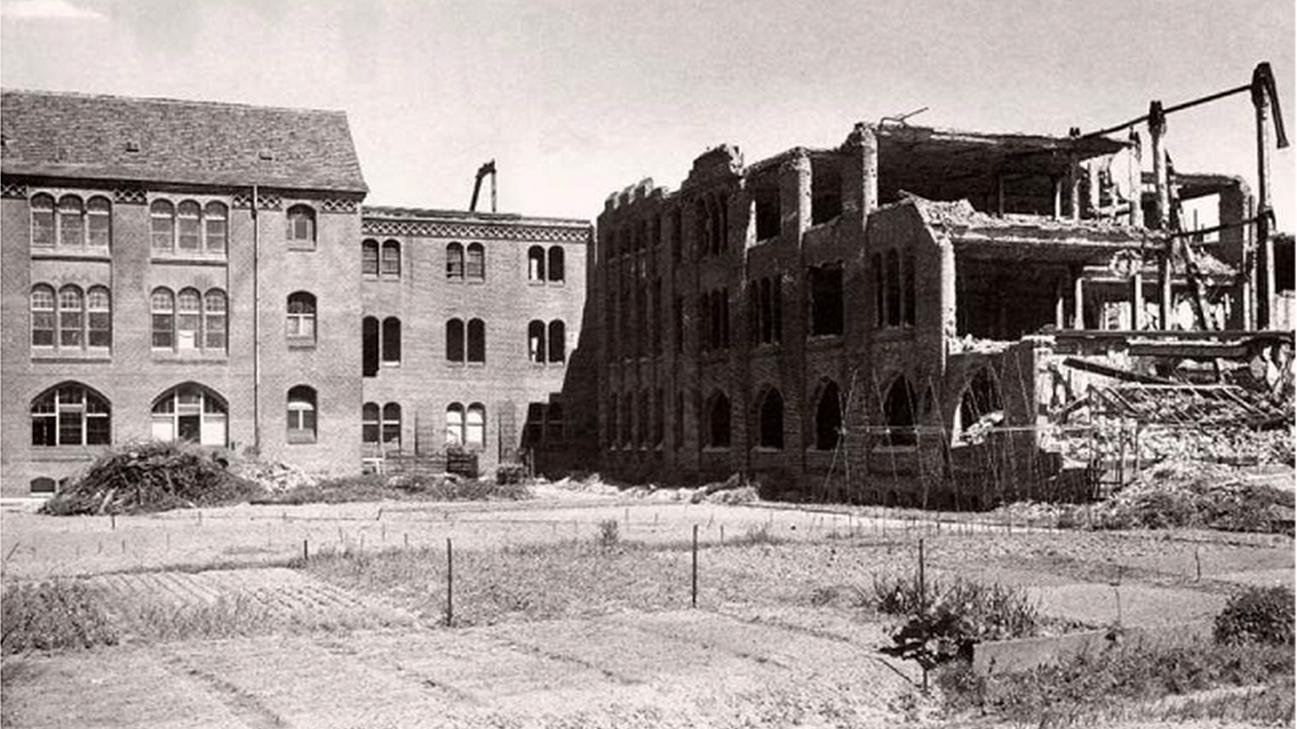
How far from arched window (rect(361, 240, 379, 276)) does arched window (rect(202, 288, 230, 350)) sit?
7.83 m

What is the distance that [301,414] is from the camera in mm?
45531

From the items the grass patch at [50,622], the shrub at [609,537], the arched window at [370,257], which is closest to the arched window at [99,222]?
the arched window at [370,257]

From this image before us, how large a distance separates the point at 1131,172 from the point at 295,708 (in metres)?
37.9

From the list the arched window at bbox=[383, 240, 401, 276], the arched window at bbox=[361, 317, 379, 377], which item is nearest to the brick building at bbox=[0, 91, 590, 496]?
the arched window at bbox=[361, 317, 379, 377]

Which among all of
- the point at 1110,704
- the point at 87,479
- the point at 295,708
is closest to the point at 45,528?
the point at 87,479

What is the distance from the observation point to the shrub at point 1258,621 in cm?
1334

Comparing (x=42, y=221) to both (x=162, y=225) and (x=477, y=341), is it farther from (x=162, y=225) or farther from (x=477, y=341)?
(x=477, y=341)

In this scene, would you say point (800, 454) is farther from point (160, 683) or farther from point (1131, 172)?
point (160, 683)

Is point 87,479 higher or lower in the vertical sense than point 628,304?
lower

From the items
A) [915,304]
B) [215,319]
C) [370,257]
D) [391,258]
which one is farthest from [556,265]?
[915,304]

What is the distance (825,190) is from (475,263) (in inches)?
622

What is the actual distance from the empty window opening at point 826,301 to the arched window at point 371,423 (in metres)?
17.9

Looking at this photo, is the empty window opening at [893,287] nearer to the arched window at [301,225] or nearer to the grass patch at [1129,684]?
the arched window at [301,225]

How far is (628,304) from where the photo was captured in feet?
171
